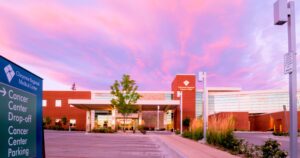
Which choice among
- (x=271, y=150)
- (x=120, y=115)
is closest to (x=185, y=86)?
(x=120, y=115)

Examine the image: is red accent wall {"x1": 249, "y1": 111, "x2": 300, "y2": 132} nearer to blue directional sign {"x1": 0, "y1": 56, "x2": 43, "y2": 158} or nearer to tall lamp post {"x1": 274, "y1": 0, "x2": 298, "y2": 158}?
tall lamp post {"x1": 274, "y1": 0, "x2": 298, "y2": 158}

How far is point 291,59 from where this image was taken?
8781 millimetres

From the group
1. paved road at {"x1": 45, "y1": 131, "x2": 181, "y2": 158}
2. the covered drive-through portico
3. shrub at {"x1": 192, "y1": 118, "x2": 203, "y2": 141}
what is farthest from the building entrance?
paved road at {"x1": 45, "y1": 131, "x2": 181, "y2": 158}

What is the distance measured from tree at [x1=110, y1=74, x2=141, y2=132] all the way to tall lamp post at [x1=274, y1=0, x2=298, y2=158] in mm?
47880

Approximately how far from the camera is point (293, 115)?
8820mm

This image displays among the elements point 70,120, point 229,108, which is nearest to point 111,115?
point 70,120

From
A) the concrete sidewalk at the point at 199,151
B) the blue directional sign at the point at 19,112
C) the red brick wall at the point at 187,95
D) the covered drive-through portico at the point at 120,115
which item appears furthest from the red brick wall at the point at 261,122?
the blue directional sign at the point at 19,112

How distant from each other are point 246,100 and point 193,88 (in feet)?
53.3

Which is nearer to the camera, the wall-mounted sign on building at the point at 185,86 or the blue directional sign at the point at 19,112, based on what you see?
the blue directional sign at the point at 19,112

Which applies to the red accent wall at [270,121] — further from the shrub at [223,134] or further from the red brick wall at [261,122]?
the shrub at [223,134]

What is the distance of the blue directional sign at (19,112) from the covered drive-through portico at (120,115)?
66.5m

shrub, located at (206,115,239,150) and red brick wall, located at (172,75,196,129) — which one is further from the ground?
red brick wall, located at (172,75,196,129)

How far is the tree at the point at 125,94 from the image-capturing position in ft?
186

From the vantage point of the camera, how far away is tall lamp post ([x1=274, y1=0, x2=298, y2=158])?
8781 millimetres
